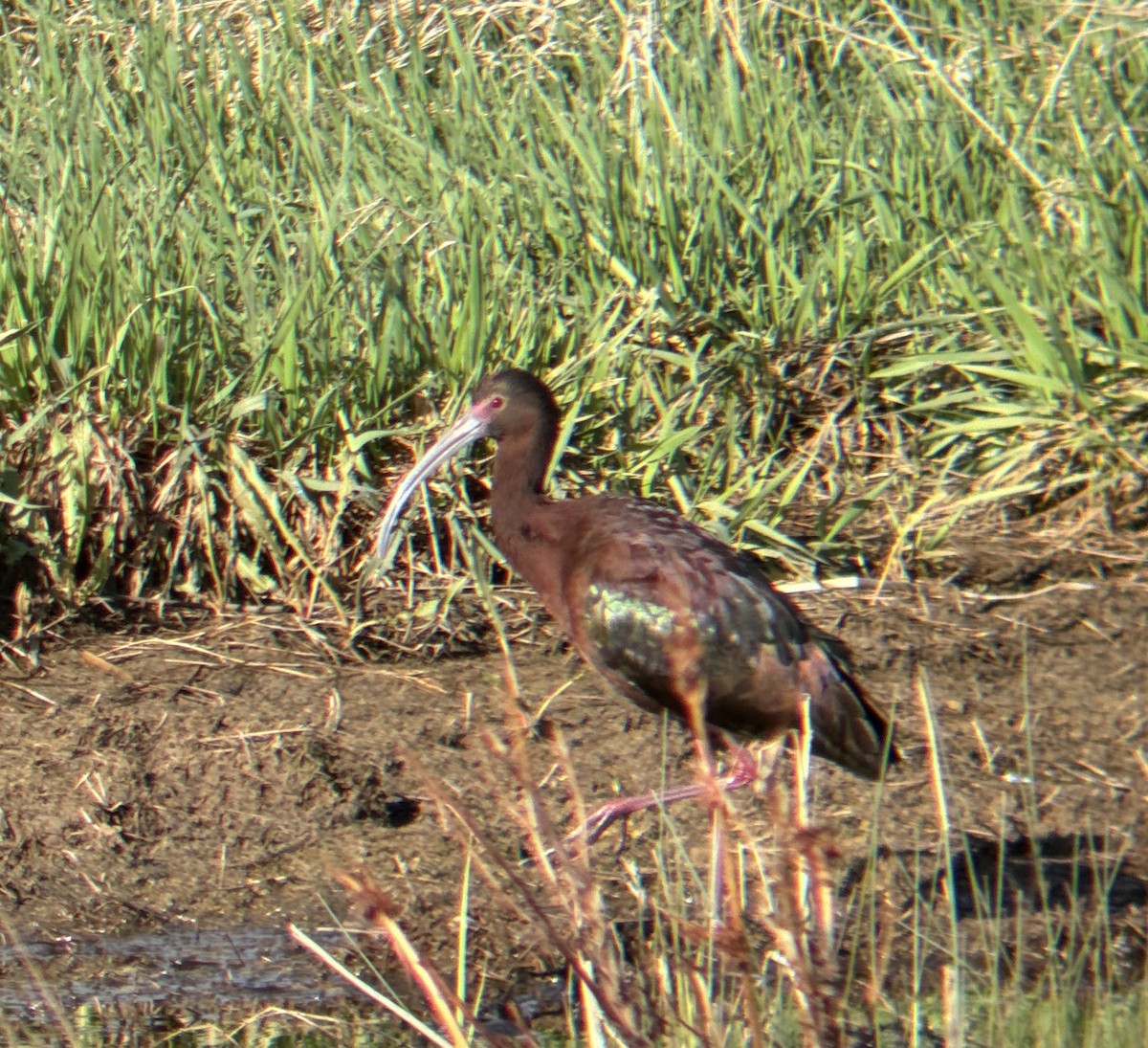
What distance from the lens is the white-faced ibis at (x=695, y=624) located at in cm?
401

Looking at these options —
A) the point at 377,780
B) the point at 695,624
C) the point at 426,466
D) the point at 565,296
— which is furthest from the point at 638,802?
the point at 565,296

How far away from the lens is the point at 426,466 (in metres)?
4.60

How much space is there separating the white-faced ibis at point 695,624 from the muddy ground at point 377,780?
25cm

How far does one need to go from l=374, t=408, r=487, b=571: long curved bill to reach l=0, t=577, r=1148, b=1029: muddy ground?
0.30m

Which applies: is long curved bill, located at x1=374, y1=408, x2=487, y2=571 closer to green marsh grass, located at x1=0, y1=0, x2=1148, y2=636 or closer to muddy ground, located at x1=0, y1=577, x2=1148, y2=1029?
green marsh grass, located at x1=0, y1=0, x2=1148, y2=636

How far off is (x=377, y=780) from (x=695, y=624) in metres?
0.82

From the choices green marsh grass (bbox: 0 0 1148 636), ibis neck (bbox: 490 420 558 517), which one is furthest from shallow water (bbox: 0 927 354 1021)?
ibis neck (bbox: 490 420 558 517)

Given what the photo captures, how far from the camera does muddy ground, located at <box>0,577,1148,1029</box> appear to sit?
147 inches

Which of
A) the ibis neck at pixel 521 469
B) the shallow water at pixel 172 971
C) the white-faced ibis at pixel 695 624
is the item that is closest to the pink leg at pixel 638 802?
the white-faced ibis at pixel 695 624

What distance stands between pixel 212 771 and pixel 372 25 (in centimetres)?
393

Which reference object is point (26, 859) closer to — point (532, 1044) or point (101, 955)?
point (101, 955)

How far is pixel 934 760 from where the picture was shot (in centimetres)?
263

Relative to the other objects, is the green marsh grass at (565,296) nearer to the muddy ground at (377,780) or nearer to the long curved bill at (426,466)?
the long curved bill at (426,466)

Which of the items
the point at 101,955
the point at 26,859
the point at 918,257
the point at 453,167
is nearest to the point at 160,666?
the point at 26,859
